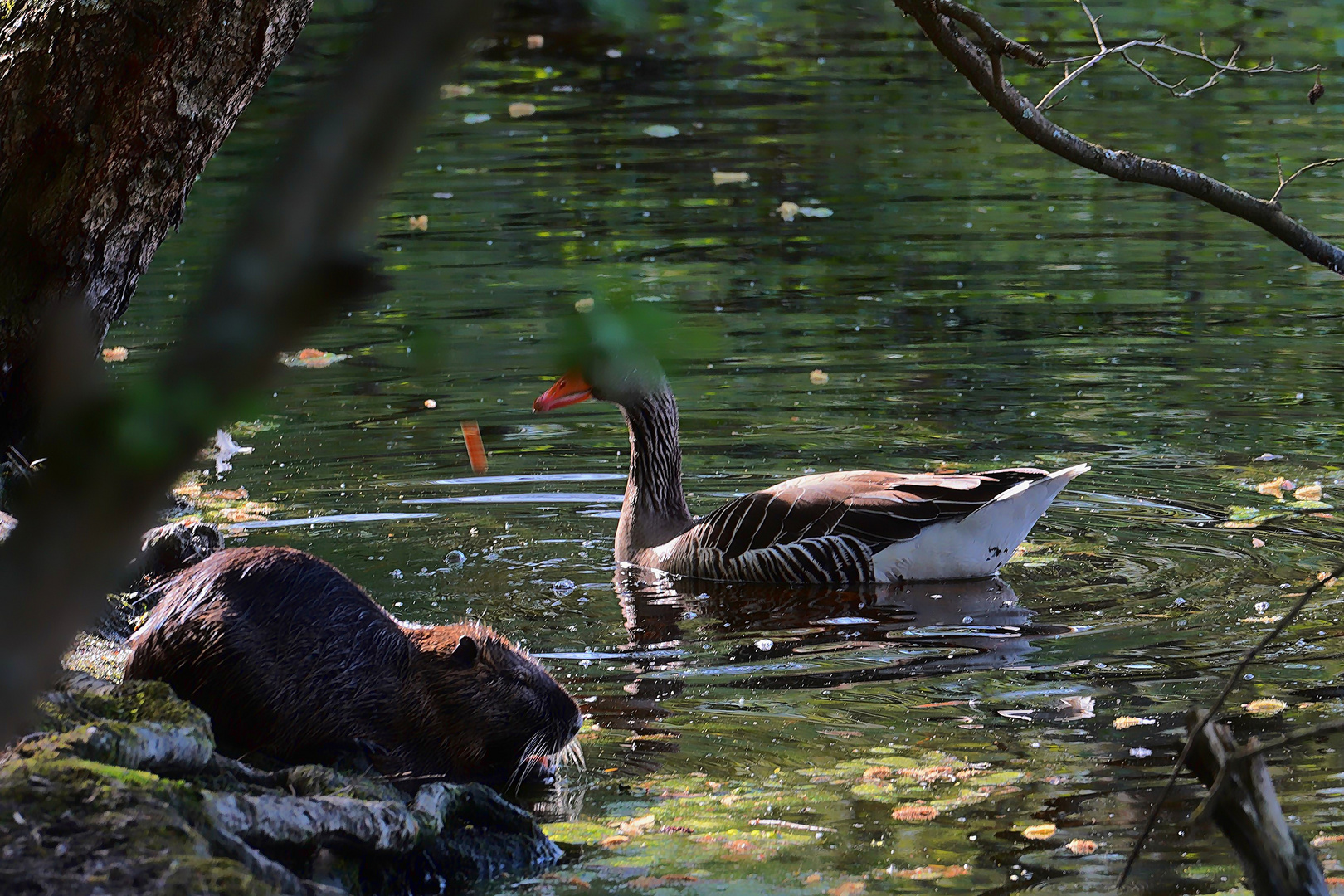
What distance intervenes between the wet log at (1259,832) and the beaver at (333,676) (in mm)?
2432

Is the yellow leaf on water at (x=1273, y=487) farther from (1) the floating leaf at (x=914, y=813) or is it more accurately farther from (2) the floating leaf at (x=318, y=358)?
(2) the floating leaf at (x=318, y=358)

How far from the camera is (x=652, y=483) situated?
9.10 metres

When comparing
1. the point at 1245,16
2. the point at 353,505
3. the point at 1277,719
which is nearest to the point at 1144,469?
the point at 1277,719

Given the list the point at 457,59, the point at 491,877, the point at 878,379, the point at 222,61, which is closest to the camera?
the point at 457,59

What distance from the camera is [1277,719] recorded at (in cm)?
588

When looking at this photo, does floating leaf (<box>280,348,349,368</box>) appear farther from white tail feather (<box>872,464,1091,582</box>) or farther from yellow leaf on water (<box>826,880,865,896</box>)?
yellow leaf on water (<box>826,880,865,896</box>)

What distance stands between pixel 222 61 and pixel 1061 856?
452 cm

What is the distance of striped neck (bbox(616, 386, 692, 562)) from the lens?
897 centimetres

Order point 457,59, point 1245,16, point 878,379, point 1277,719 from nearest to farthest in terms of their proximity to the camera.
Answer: point 457,59, point 1277,719, point 878,379, point 1245,16

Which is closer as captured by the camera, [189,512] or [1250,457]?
[189,512]

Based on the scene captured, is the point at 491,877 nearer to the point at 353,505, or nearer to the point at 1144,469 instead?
the point at 353,505

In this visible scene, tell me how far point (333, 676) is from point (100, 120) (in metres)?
2.75

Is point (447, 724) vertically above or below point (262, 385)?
below

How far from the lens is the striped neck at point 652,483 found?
29.4ft
